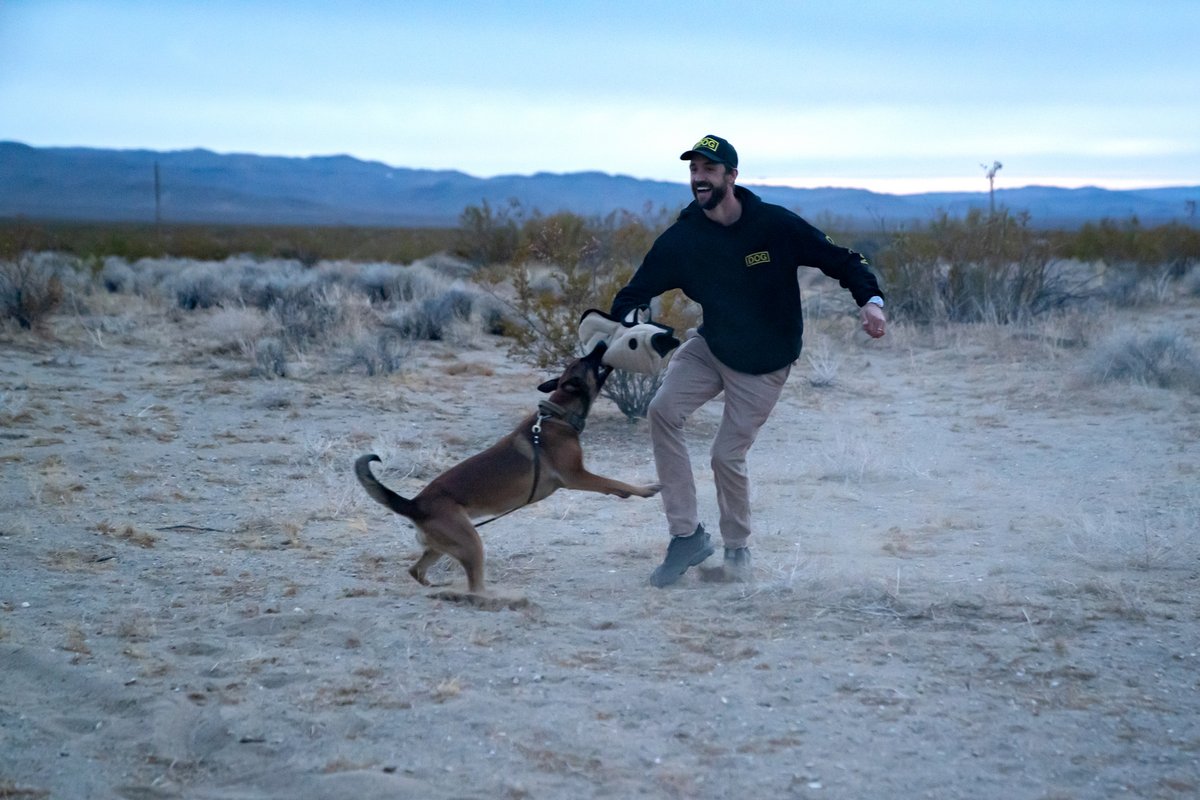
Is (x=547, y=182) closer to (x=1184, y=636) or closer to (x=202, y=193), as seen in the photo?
(x=202, y=193)

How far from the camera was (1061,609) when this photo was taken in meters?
5.25

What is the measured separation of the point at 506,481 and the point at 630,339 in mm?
924

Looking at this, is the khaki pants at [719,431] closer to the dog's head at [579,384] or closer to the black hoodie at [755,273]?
the black hoodie at [755,273]

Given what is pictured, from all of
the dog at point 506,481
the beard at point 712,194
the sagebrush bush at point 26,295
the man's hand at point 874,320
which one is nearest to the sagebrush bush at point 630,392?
the dog at point 506,481

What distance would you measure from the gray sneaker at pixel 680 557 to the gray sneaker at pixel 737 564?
13 cm

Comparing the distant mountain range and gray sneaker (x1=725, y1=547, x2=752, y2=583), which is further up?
the distant mountain range

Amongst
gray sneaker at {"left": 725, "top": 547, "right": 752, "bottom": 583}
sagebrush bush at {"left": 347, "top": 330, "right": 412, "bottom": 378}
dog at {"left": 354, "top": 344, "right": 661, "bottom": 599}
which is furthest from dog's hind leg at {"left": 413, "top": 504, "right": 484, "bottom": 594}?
sagebrush bush at {"left": 347, "top": 330, "right": 412, "bottom": 378}

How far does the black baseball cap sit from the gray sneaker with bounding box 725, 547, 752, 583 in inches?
75.3

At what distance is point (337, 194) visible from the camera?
166 m

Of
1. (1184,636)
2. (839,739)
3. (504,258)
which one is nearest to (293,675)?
(839,739)

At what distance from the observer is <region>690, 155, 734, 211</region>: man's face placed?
559 cm

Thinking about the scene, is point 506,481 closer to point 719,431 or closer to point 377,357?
point 719,431

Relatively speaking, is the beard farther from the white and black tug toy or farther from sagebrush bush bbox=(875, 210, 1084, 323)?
sagebrush bush bbox=(875, 210, 1084, 323)

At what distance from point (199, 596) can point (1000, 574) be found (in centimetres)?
392
